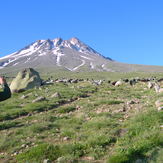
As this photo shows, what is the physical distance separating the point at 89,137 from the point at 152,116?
333 centimetres

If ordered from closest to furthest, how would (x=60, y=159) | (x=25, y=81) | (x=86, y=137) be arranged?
(x=60, y=159) < (x=86, y=137) < (x=25, y=81)

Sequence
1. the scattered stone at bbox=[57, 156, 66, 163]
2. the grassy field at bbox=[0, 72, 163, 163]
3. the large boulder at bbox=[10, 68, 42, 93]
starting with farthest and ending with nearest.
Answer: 1. the large boulder at bbox=[10, 68, 42, 93]
2. the grassy field at bbox=[0, 72, 163, 163]
3. the scattered stone at bbox=[57, 156, 66, 163]

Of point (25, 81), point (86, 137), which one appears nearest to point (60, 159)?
point (86, 137)

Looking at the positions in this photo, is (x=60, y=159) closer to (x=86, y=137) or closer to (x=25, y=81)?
(x=86, y=137)

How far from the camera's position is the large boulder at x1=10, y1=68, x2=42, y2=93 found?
113 feet

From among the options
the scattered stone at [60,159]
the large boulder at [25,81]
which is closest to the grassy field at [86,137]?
the scattered stone at [60,159]

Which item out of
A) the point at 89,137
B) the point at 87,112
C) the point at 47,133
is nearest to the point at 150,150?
the point at 89,137

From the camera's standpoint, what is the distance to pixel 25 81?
36531 mm

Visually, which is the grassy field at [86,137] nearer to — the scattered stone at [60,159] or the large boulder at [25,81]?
the scattered stone at [60,159]

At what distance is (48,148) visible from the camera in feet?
33.1

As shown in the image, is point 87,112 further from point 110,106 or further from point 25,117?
point 25,117

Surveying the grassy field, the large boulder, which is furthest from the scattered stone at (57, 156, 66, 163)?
the large boulder

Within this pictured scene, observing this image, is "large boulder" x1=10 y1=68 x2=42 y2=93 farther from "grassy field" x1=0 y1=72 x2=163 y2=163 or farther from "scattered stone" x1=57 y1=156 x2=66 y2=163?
"scattered stone" x1=57 y1=156 x2=66 y2=163

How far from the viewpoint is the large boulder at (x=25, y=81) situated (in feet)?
113
